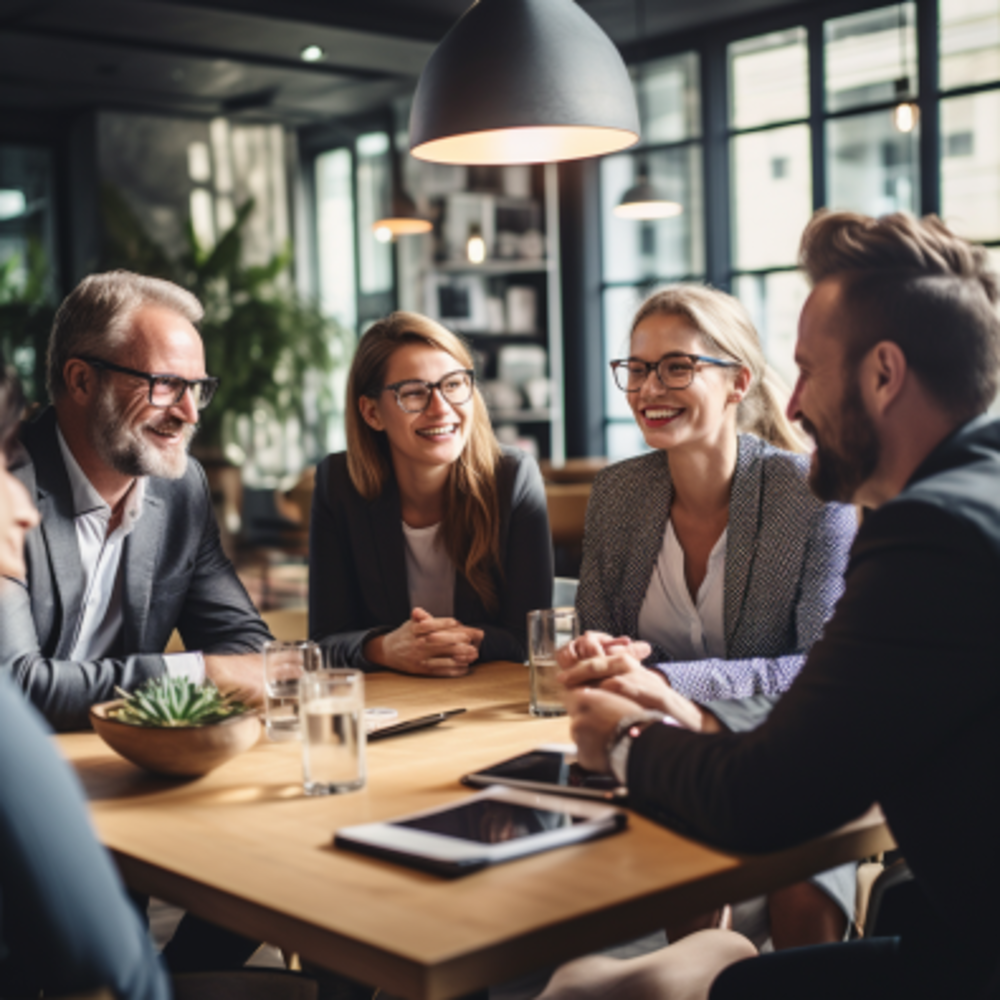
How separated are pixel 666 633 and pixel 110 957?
4.93ft

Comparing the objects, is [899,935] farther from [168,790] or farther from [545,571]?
[545,571]

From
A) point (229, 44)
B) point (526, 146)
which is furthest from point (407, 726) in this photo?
point (229, 44)

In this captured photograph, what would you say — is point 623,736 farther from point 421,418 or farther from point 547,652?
point 421,418

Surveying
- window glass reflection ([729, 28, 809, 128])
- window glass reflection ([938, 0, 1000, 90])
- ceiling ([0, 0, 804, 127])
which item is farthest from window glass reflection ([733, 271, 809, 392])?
ceiling ([0, 0, 804, 127])

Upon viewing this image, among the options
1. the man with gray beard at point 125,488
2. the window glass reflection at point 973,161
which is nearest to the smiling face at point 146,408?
the man with gray beard at point 125,488

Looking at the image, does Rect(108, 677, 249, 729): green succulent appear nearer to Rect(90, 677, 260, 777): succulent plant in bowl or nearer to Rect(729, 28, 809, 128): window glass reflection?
Rect(90, 677, 260, 777): succulent plant in bowl

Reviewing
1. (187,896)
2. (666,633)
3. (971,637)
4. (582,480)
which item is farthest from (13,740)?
(582,480)

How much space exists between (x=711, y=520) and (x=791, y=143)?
6.58m

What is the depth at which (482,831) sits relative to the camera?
1.24 metres

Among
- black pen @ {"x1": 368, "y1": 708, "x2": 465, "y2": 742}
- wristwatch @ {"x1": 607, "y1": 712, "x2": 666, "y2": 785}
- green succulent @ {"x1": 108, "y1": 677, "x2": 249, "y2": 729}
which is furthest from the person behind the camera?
black pen @ {"x1": 368, "y1": 708, "x2": 465, "y2": 742}

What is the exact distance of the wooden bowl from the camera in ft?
4.75

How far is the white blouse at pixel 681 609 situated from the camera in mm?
2270

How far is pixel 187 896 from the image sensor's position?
1180 mm

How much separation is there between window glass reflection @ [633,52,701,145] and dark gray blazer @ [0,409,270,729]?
284 inches
